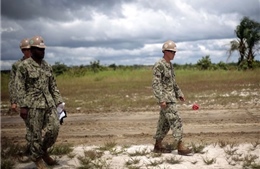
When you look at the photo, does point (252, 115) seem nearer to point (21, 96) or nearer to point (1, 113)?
point (21, 96)

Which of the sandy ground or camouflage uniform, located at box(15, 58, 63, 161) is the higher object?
camouflage uniform, located at box(15, 58, 63, 161)

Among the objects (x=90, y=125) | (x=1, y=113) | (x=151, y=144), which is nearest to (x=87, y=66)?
(x=1, y=113)

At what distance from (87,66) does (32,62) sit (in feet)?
122

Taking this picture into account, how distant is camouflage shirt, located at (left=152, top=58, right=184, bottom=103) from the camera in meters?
6.45

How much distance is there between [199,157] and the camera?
6.25 meters

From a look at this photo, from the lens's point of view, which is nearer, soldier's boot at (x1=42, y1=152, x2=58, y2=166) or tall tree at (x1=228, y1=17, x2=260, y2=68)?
soldier's boot at (x1=42, y1=152, x2=58, y2=166)

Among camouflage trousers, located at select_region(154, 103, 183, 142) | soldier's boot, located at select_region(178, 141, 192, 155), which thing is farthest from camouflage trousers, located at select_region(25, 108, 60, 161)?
soldier's boot, located at select_region(178, 141, 192, 155)

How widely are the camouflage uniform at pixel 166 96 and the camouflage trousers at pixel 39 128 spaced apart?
1.99 meters

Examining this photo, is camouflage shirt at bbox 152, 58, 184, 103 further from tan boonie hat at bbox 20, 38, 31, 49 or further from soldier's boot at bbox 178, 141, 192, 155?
tan boonie hat at bbox 20, 38, 31, 49

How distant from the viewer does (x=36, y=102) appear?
5.58 m

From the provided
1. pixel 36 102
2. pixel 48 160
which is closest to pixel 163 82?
pixel 36 102

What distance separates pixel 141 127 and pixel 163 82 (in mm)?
3012

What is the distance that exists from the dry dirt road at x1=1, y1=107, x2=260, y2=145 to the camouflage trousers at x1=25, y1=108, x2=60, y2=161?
217 cm

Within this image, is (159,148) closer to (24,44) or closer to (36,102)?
(36,102)
